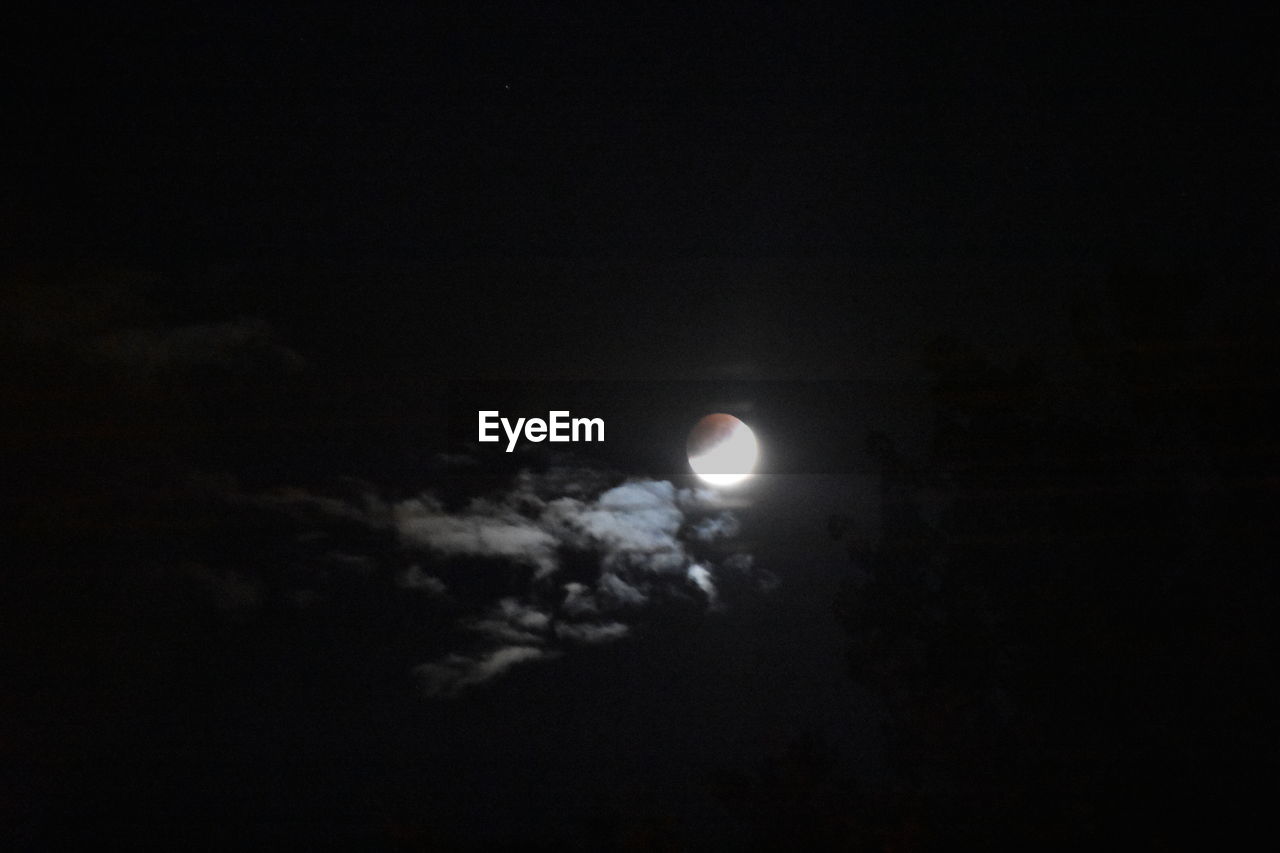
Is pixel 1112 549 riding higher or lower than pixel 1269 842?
higher

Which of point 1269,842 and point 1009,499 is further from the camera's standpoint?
point 1009,499

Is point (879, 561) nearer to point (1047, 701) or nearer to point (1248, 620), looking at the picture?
point (1047, 701)

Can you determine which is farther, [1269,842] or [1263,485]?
[1263,485]

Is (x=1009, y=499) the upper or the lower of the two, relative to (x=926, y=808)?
upper

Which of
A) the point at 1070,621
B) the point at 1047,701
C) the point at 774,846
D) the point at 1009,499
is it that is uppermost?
the point at 1009,499

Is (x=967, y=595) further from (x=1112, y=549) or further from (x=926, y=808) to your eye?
(x=926, y=808)

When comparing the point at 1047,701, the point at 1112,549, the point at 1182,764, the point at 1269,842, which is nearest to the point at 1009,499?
the point at 1112,549

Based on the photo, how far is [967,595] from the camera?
4.33m

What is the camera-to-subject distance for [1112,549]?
430 centimetres

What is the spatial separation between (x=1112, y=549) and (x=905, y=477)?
0.99 metres

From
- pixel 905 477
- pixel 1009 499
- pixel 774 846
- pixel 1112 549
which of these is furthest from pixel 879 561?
pixel 774 846

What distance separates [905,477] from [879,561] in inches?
16.4

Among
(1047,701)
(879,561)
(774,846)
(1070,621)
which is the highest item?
(879,561)

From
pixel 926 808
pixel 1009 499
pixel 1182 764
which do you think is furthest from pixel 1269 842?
pixel 1009 499
